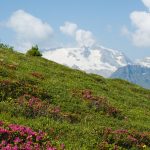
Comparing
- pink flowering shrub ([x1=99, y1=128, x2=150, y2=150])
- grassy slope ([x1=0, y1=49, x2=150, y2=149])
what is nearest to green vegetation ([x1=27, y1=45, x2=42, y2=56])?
grassy slope ([x1=0, y1=49, x2=150, y2=149])

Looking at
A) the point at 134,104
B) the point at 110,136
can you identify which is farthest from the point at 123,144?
the point at 134,104

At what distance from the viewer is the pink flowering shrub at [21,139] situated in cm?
1382

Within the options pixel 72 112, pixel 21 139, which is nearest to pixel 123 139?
pixel 21 139

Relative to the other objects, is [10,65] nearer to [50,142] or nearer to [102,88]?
[102,88]

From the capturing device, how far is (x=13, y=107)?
20.3m

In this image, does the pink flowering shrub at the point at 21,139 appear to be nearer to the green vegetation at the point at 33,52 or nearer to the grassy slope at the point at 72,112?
the grassy slope at the point at 72,112

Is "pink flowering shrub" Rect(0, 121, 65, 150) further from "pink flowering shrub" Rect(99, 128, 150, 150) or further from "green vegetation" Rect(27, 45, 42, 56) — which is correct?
"green vegetation" Rect(27, 45, 42, 56)

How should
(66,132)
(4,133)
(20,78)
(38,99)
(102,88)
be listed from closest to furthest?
(4,133)
(66,132)
(38,99)
(20,78)
(102,88)

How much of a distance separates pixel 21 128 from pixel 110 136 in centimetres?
499

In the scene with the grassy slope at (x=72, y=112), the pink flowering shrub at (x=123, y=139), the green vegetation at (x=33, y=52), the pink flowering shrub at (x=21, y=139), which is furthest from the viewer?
the green vegetation at (x=33, y=52)

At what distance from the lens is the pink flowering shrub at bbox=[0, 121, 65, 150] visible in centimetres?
1382

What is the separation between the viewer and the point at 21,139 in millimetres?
14484

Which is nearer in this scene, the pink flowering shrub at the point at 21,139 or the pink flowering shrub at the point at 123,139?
the pink flowering shrub at the point at 21,139

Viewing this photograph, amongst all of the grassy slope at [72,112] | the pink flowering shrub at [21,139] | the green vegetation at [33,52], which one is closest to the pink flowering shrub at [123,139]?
the grassy slope at [72,112]
